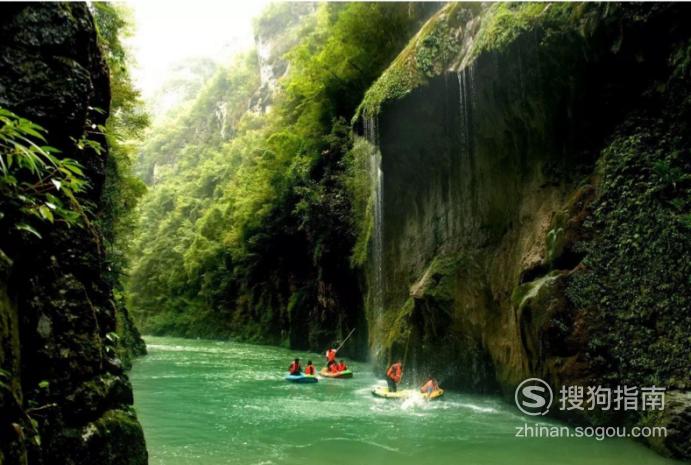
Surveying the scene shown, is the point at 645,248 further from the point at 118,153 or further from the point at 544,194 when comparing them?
the point at 118,153

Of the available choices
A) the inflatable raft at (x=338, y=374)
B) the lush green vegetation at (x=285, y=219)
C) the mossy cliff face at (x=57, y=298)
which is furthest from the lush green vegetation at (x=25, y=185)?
the lush green vegetation at (x=285, y=219)

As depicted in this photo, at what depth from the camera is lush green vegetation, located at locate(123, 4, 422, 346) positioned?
77.4 ft

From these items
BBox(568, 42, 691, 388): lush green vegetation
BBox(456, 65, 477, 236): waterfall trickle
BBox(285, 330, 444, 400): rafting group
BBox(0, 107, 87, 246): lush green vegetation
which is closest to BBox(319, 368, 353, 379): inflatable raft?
BBox(285, 330, 444, 400): rafting group

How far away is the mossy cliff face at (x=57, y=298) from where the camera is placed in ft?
12.2

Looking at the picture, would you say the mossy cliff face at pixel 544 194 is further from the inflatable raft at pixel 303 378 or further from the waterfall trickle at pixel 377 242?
the inflatable raft at pixel 303 378

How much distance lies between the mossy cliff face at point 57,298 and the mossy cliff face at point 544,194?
7.39 metres

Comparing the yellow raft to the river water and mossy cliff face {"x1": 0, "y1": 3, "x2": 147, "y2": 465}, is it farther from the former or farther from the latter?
mossy cliff face {"x1": 0, "y1": 3, "x2": 147, "y2": 465}

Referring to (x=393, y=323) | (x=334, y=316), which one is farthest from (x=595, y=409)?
(x=334, y=316)

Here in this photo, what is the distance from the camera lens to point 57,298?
414 centimetres

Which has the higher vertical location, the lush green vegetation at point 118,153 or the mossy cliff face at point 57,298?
the lush green vegetation at point 118,153

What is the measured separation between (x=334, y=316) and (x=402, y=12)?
1377 centimetres

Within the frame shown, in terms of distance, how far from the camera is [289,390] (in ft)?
48.3

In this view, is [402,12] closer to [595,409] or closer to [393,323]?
[393,323]
